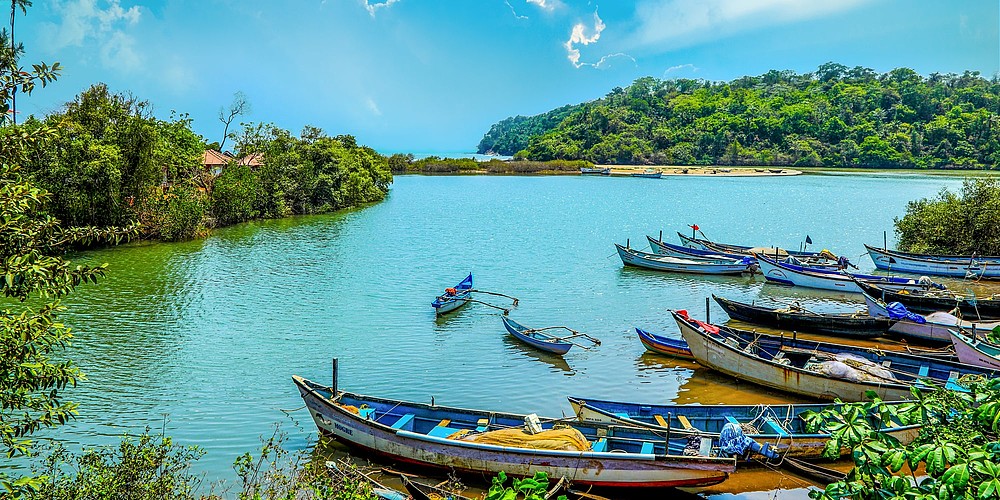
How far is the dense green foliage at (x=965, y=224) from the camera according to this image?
29.6 m

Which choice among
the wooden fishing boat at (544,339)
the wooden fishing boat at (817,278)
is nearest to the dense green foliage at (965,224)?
the wooden fishing boat at (817,278)

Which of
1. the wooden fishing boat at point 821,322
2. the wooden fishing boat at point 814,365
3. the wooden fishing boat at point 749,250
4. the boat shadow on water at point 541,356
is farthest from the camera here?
the wooden fishing boat at point 749,250

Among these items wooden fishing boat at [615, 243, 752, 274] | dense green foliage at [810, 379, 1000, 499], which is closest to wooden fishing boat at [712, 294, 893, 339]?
wooden fishing boat at [615, 243, 752, 274]

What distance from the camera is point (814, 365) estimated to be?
15.7 m

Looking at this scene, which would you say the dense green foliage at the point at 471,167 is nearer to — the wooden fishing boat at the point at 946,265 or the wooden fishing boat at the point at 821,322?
the wooden fishing boat at the point at 946,265

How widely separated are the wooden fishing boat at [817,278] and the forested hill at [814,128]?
9634 centimetres

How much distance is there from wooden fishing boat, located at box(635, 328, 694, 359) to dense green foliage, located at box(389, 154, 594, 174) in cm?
10568

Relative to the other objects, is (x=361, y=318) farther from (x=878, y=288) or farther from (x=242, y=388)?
(x=878, y=288)

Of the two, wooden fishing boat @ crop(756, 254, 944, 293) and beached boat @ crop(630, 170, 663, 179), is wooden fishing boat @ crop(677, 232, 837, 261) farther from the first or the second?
beached boat @ crop(630, 170, 663, 179)

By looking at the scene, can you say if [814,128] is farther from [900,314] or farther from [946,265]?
[900,314]

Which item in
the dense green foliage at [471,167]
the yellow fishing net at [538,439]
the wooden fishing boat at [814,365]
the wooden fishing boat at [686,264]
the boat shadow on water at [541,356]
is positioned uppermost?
the dense green foliage at [471,167]

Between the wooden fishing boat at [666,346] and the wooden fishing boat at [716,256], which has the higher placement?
the wooden fishing boat at [716,256]

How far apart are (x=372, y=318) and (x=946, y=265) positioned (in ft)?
78.2

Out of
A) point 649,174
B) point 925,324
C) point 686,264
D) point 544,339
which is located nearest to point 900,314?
point 925,324
